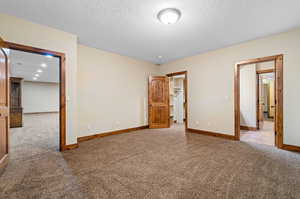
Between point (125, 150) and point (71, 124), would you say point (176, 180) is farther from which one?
point (71, 124)

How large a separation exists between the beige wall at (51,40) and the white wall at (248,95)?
583 centimetres

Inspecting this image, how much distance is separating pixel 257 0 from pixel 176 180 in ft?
9.78

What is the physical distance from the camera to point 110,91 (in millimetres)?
4473

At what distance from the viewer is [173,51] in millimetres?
4387

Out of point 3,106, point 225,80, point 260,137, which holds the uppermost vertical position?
point 225,80

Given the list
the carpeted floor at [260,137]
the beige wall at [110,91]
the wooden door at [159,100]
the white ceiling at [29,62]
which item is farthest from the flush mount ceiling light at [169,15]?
the white ceiling at [29,62]

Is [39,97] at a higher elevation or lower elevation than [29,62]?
lower

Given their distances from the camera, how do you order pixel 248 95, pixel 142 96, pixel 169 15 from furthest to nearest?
1. pixel 142 96
2. pixel 248 95
3. pixel 169 15

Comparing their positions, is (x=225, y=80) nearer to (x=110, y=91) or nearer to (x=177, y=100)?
(x=177, y=100)

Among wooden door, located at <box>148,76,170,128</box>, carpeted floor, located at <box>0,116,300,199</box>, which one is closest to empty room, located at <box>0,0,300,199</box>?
Answer: carpeted floor, located at <box>0,116,300,199</box>

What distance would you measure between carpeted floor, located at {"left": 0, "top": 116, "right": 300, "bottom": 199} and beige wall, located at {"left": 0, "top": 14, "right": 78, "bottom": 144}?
873mm

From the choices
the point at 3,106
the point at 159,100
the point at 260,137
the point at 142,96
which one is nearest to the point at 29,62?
the point at 3,106

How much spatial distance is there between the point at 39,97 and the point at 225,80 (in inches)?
544

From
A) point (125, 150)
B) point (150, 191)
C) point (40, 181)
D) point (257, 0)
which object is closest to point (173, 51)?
point (257, 0)
